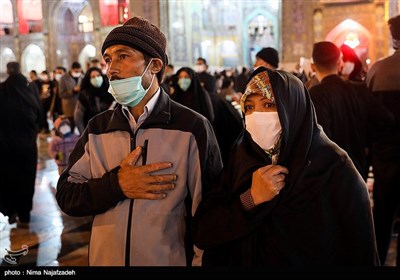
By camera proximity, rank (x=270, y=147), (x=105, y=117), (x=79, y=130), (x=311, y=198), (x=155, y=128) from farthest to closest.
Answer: (x=79, y=130)
(x=105, y=117)
(x=155, y=128)
(x=270, y=147)
(x=311, y=198)

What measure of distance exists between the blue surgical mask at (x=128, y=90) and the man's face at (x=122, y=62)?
2 cm

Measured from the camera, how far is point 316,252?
5.16 feet

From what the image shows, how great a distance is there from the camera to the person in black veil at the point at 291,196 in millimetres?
Result: 1556

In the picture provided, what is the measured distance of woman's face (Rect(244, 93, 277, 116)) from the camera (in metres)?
1.65

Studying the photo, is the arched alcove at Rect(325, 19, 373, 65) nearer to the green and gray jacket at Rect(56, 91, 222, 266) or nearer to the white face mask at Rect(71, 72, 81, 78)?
the white face mask at Rect(71, 72, 81, 78)

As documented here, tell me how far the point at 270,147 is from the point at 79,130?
4234 mm

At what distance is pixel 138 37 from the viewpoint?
181cm

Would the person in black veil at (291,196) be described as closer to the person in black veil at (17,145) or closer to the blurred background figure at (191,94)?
the blurred background figure at (191,94)

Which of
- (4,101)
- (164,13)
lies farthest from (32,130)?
(164,13)

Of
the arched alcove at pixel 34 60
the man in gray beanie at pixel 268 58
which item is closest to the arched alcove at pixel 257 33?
the arched alcove at pixel 34 60

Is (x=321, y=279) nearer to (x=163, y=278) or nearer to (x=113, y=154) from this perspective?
(x=163, y=278)

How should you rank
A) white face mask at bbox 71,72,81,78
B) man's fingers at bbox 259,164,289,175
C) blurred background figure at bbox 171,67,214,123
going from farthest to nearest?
1. white face mask at bbox 71,72,81,78
2. blurred background figure at bbox 171,67,214,123
3. man's fingers at bbox 259,164,289,175

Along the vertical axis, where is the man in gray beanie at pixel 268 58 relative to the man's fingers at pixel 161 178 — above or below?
→ above

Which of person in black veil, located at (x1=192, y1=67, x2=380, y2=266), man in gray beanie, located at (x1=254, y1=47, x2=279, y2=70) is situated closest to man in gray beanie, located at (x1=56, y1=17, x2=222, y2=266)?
person in black veil, located at (x1=192, y1=67, x2=380, y2=266)
